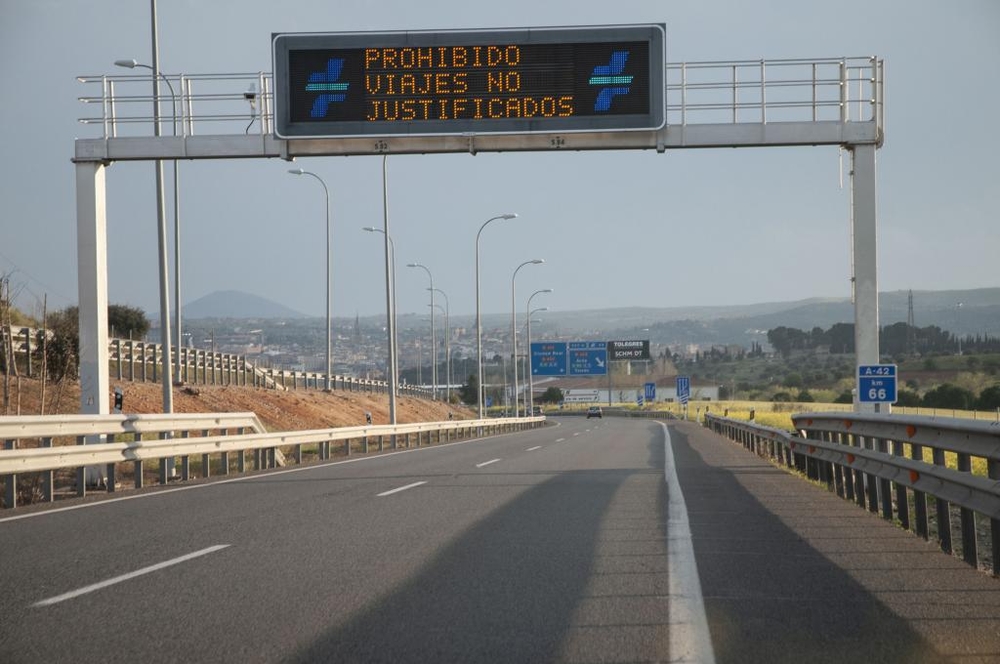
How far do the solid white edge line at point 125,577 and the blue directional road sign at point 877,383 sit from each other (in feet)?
40.9

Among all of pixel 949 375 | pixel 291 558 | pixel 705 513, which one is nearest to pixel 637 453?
pixel 705 513

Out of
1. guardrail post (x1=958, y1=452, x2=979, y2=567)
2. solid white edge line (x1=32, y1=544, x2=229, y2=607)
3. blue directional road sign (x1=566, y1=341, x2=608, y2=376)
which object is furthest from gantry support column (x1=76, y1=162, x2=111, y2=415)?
blue directional road sign (x1=566, y1=341, x2=608, y2=376)

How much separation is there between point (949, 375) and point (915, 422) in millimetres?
44875

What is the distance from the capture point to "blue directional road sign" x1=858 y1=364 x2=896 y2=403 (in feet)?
61.1

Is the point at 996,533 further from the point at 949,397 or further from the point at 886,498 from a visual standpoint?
the point at 949,397

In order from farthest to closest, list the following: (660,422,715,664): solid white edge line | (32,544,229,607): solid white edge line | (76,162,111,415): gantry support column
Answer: (76,162,111,415): gantry support column → (32,544,229,607): solid white edge line → (660,422,715,664): solid white edge line

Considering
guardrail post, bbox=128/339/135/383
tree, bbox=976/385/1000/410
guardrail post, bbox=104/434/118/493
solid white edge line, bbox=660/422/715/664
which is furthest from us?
guardrail post, bbox=128/339/135/383

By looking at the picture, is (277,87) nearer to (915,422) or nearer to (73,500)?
(73,500)

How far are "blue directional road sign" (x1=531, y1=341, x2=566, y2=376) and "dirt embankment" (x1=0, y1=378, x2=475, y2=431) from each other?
21.6 m

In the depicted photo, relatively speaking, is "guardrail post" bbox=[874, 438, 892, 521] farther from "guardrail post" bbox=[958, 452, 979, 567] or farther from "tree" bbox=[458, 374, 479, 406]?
"tree" bbox=[458, 374, 479, 406]

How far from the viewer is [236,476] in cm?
1828

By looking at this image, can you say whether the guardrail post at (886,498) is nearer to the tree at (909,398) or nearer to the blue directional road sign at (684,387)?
the tree at (909,398)

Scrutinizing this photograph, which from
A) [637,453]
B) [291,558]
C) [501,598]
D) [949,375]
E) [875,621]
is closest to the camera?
[875,621]

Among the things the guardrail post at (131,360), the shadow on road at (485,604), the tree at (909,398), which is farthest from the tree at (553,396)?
the shadow on road at (485,604)
